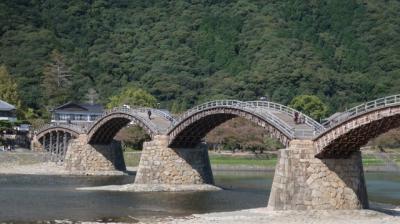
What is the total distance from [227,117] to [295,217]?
19.8 metres

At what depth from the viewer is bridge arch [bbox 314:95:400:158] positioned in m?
39.6

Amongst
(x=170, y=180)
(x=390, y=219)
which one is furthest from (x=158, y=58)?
(x=390, y=219)

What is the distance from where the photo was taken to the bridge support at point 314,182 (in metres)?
Result: 42.1

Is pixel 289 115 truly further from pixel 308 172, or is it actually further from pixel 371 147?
pixel 371 147

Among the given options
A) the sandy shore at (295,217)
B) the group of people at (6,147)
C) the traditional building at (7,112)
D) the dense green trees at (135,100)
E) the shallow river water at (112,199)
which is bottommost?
the sandy shore at (295,217)

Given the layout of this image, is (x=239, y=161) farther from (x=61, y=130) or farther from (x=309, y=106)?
(x=309, y=106)

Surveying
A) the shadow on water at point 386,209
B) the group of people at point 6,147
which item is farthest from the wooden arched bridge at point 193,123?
the shadow on water at point 386,209

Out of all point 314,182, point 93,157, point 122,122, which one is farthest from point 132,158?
point 314,182

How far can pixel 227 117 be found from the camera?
5941cm

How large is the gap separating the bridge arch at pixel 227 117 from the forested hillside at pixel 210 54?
7301cm

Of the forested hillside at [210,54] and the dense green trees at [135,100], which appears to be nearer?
the dense green trees at [135,100]

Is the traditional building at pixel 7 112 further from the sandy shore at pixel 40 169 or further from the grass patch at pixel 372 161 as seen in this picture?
the grass patch at pixel 372 161

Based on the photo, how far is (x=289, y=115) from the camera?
50.9 m

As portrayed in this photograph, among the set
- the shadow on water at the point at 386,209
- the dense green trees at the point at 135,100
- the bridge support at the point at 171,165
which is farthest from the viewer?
the dense green trees at the point at 135,100
